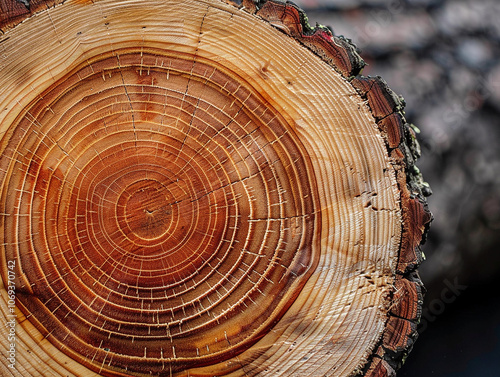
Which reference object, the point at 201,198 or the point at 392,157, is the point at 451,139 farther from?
the point at 201,198

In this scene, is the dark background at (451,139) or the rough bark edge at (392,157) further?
the dark background at (451,139)

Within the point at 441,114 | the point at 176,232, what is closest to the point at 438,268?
the point at 441,114

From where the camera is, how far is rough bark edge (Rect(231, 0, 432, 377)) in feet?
3.12

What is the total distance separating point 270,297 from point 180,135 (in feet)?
1.60

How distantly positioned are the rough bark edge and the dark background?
0.55m

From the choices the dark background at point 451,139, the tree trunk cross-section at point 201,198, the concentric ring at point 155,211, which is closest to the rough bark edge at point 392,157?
the tree trunk cross-section at point 201,198

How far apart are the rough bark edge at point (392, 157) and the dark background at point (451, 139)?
1.82 ft

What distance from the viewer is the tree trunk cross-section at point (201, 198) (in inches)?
37.5

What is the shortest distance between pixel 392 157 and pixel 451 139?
0.71 m

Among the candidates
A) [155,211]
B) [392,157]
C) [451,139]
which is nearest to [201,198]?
[155,211]

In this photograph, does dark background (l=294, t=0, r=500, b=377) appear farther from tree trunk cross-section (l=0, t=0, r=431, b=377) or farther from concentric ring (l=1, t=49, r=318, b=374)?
concentric ring (l=1, t=49, r=318, b=374)

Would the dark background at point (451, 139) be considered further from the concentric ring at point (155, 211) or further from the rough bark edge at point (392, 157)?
the concentric ring at point (155, 211)

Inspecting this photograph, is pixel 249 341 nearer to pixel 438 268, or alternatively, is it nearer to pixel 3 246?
pixel 3 246

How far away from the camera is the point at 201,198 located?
1003mm
